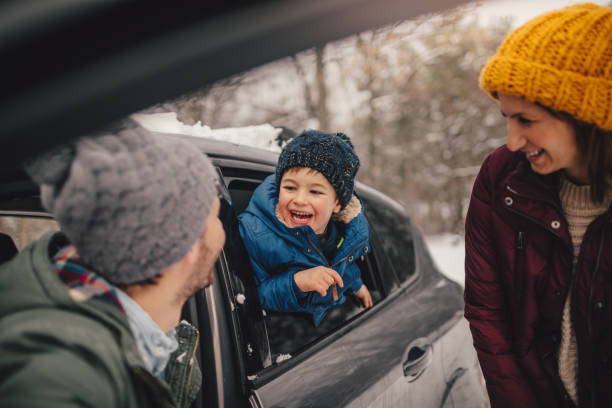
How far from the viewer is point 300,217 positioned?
6.22 feet

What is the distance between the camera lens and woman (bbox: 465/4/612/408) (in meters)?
1.12

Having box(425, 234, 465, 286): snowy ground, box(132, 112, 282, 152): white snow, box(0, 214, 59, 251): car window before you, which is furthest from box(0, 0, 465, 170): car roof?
box(425, 234, 465, 286): snowy ground

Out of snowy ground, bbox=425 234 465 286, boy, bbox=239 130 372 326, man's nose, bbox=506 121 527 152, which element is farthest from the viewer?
snowy ground, bbox=425 234 465 286

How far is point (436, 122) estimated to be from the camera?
52.6 feet

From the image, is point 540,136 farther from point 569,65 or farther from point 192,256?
point 192,256

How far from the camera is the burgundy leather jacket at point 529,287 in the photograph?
4.19 feet

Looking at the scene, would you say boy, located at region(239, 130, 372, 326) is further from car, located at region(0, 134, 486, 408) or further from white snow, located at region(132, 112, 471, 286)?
white snow, located at region(132, 112, 471, 286)

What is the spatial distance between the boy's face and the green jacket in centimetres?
108

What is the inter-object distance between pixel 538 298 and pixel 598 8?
3.39ft

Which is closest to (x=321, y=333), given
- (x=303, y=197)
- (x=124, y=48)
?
(x=303, y=197)

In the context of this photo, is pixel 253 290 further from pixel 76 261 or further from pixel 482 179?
pixel 482 179

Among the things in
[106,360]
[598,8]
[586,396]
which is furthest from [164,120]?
[586,396]

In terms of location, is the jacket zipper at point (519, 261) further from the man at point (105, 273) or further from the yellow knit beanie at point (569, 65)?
the man at point (105, 273)

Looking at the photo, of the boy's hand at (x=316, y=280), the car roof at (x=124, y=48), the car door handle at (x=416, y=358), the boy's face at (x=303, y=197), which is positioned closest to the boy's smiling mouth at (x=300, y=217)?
the boy's face at (x=303, y=197)
